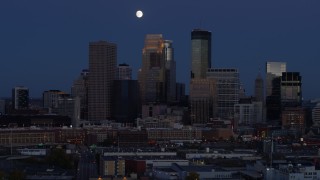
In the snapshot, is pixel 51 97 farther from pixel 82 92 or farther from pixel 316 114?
pixel 316 114

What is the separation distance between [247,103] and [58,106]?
2089 centimetres

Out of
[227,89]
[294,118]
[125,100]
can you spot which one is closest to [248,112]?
[227,89]

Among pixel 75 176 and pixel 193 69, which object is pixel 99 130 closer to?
pixel 75 176

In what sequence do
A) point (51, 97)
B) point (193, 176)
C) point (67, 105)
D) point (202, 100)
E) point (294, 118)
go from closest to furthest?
point (193, 176), point (294, 118), point (67, 105), point (202, 100), point (51, 97)

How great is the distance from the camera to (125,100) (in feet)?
293

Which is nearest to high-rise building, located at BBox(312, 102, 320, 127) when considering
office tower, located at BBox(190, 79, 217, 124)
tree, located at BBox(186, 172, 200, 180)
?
office tower, located at BBox(190, 79, 217, 124)

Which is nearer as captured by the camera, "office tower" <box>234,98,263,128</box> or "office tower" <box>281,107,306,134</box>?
"office tower" <box>281,107,306,134</box>

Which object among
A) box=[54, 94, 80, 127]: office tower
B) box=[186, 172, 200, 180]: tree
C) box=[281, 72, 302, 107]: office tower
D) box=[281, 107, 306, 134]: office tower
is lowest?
box=[186, 172, 200, 180]: tree

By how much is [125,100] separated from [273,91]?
2565cm

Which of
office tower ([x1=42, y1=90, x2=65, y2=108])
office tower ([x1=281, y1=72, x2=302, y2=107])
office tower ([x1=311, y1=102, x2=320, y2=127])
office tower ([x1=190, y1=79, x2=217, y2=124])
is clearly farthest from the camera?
office tower ([x1=281, y1=72, x2=302, y2=107])

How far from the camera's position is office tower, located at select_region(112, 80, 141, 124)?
291ft

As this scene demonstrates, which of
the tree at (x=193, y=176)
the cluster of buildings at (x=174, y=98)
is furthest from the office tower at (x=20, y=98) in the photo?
the tree at (x=193, y=176)

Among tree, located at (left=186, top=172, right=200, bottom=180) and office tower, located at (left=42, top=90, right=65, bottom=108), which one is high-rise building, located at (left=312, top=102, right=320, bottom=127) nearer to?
office tower, located at (left=42, top=90, right=65, bottom=108)

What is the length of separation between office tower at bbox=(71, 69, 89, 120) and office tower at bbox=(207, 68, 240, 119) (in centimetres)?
1423
